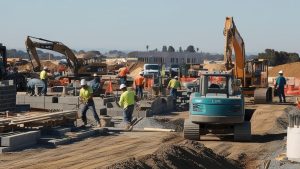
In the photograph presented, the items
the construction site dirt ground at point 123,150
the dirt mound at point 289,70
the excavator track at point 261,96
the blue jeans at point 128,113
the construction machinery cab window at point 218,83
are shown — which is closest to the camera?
the construction site dirt ground at point 123,150

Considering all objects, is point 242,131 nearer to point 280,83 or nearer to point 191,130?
point 191,130

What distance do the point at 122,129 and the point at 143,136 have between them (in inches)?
56.0

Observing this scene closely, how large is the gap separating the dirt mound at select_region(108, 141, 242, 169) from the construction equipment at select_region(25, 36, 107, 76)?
80.8 feet

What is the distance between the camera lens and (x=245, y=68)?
32.1 m

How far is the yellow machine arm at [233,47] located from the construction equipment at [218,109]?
10367mm

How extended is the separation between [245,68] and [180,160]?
19672 mm

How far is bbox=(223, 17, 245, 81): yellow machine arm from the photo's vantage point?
29.4 m

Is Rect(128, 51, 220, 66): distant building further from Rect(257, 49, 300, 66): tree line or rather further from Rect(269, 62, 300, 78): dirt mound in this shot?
Rect(269, 62, 300, 78): dirt mound

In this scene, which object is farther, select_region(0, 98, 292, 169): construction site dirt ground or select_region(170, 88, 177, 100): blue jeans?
select_region(170, 88, 177, 100): blue jeans

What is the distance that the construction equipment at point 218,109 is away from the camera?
1753 centimetres

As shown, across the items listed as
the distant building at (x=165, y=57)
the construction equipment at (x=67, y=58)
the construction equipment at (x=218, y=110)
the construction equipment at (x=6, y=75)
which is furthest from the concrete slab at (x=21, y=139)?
the distant building at (x=165, y=57)

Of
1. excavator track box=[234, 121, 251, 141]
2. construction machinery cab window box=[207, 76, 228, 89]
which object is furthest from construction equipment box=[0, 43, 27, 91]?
excavator track box=[234, 121, 251, 141]

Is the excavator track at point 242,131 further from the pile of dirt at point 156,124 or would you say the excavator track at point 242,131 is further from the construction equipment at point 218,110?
the pile of dirt at point 156,124

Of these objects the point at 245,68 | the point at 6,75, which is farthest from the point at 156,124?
the point at 6,75
